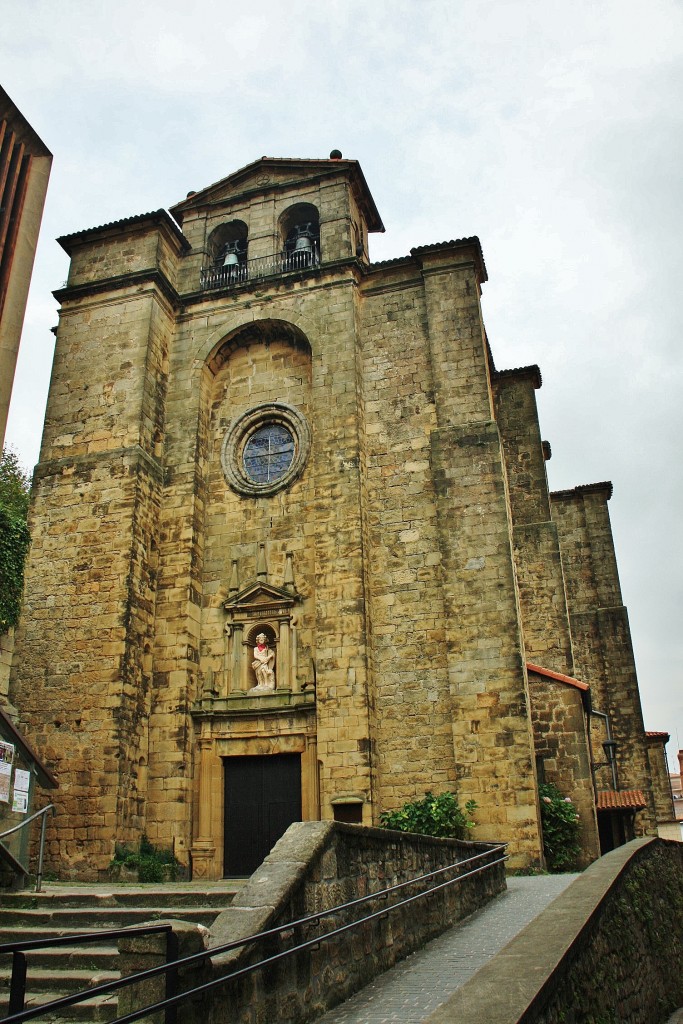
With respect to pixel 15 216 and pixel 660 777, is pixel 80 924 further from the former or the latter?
pixel 660 777

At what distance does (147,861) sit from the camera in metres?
12.9

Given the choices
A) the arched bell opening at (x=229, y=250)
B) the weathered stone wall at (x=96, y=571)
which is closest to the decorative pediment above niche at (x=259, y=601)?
the weathered stone wall at (x=96, y=571)

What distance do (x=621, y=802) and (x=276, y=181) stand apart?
15.4m

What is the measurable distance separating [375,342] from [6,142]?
7655 mm

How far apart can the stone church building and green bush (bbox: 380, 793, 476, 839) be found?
0.21m

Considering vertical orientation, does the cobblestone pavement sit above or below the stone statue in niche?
below

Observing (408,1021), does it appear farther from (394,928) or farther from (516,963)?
(394,928)

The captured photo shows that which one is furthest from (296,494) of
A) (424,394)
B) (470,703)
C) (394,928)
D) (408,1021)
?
(408,1021)

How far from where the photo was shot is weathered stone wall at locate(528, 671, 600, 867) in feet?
44.7

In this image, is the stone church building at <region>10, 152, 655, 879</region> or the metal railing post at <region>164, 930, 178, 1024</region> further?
the stone church building at <region>10, 152, 655, 879</region>

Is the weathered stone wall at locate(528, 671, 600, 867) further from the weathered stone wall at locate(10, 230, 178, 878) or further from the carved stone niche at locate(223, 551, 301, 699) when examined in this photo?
the weathered stone wall at locate(10, 230, 178, 878)

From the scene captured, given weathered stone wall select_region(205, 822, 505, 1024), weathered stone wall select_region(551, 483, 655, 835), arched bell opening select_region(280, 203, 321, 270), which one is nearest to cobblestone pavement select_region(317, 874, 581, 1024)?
weathered stone wall select_region(205, 822, 505, 1024)

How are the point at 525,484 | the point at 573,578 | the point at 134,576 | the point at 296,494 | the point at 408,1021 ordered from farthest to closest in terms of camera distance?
the point at 573,578 < the point at 525,484 < the point at 296,494 < the point at 134,576 < the point at 408,1021

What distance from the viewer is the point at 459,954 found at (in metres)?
6.70
